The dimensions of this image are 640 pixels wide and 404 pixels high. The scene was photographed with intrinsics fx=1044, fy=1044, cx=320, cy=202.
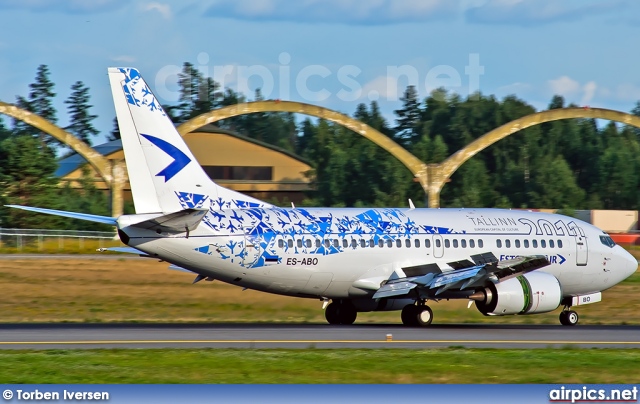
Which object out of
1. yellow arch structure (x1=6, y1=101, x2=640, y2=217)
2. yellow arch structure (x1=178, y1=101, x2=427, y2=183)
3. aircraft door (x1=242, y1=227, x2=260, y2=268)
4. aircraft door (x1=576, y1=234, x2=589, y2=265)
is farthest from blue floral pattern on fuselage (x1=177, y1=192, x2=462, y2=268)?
yellow arch structure (x1=178, y1=101, x2=427, y2=183)

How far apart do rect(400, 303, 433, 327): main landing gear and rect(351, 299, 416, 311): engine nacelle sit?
0.88 metres

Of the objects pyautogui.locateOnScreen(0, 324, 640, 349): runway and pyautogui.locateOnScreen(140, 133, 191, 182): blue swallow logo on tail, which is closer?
pyautogui.locateOnScreen(0, 324, 640, 349): runway

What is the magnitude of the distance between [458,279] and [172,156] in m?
9.05

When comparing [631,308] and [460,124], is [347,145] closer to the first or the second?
[460,124]

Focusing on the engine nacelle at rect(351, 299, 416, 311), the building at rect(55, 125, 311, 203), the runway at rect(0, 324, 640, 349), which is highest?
the building at rect(55, 125, 311, 203)

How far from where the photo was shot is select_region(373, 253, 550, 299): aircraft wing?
101 feet

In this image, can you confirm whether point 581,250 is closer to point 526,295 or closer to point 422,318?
point 526,295

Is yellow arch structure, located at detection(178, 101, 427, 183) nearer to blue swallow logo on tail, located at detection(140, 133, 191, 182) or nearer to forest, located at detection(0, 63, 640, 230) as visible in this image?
forest, located at detection(0, 63, 640, 230)

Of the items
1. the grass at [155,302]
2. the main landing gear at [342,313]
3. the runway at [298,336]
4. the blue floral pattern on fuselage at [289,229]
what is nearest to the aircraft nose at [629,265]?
the grass at [155,302]

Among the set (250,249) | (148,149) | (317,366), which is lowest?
(317,366)

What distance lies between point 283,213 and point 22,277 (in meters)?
17.6

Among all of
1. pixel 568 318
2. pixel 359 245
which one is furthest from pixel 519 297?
pixel 359 245

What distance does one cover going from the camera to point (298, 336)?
27578 millimetres

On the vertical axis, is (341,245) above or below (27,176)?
below
